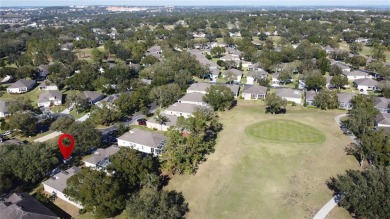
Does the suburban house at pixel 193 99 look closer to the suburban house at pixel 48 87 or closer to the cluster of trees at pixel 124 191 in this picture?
the cluster of trees at pixel 124 191

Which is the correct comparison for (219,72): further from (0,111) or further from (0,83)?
(0,83)

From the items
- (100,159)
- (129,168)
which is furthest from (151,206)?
(100,159)

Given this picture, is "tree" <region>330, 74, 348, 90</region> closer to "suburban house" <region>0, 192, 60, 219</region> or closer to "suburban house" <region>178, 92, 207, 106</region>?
"suburban house" <region>178, 92, 207, 106</region>

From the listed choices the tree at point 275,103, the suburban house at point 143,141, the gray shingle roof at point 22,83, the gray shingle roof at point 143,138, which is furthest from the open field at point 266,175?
the gray shingle roof at point 22,83

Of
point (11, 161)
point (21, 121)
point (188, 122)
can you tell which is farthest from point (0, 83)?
point (188, 122)

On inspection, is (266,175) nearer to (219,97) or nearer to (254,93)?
(219,97)

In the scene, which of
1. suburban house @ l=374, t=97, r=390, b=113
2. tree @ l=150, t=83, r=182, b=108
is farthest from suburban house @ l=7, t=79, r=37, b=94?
suburban house @ l=374, t=97, r=390, b=113
